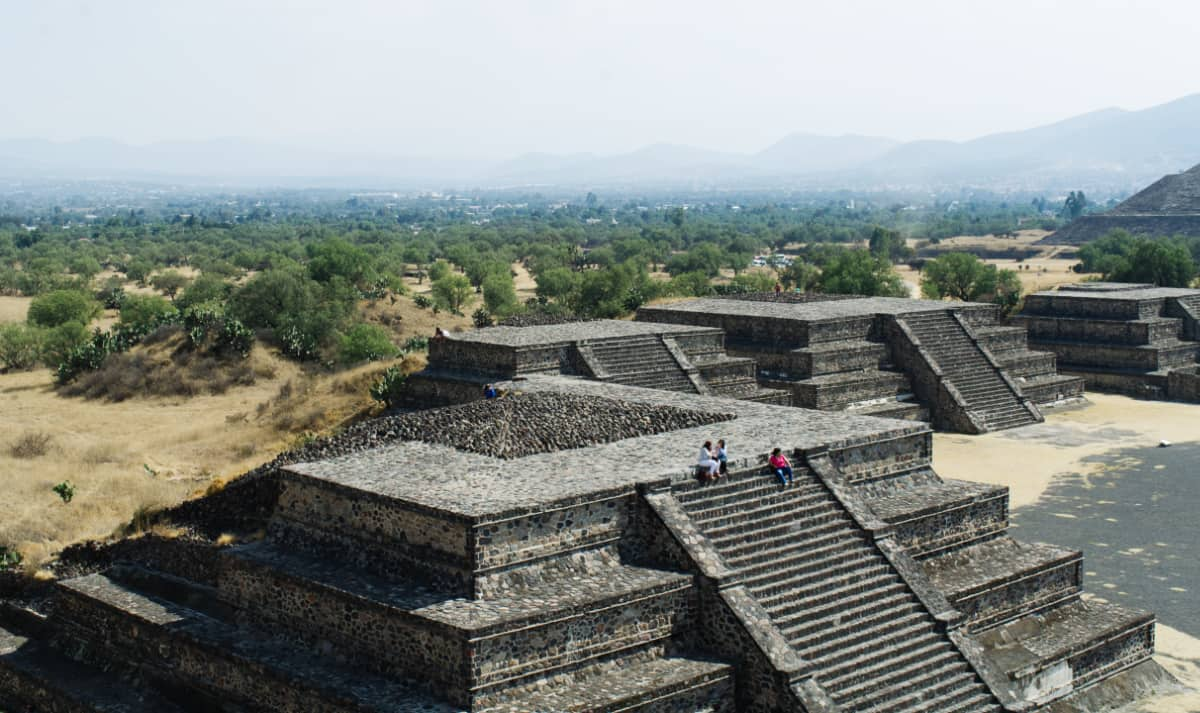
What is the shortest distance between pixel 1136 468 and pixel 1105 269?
33965 millimetres

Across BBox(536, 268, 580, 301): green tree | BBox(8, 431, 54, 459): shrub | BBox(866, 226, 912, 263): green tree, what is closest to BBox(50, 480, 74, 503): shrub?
BBox(8, 431, 54, 459): shrub

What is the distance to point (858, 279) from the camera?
139 feet

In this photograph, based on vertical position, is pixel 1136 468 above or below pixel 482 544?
below

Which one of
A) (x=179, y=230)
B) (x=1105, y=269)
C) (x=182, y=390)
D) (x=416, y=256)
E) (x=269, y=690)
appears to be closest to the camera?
(x=269, y=690)

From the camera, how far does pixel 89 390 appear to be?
1355 inches

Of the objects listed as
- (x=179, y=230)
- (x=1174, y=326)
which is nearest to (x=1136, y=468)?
(x=1174, y=326)

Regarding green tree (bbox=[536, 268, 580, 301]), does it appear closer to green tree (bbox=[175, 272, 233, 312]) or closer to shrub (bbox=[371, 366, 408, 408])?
green tree (bbox=[175, 272, 233, 312])

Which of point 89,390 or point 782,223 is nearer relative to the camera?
point 89,390

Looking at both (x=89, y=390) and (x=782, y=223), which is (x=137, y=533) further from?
(x=782, y=223)

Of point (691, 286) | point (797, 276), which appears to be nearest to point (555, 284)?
point (691, 286)

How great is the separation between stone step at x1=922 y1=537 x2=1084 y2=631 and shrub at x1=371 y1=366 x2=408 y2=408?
12.5 m

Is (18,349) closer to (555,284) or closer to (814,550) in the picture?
(555,284)

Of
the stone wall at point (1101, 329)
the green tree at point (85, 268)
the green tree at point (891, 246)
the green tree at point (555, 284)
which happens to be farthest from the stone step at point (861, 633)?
the green tree at point (891, 246)

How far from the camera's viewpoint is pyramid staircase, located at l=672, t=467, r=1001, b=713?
483 inches
